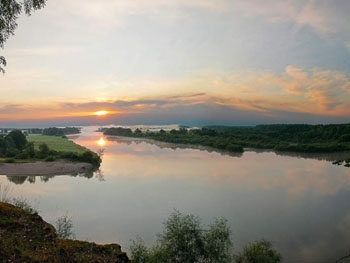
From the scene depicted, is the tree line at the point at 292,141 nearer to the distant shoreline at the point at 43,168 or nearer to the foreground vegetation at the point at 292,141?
the foreground vegetation at the point at 292,141

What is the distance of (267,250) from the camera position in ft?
51.4

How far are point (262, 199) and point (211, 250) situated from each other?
52.3 feet

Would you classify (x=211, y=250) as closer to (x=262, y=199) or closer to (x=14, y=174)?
(x=262, y=199)

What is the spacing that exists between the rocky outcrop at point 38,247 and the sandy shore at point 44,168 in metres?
39.2

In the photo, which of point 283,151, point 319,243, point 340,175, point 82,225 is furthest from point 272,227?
point 283,151

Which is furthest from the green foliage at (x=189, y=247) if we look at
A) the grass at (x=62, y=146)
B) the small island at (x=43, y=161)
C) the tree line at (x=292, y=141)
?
the tree line at (x=292, y=141)

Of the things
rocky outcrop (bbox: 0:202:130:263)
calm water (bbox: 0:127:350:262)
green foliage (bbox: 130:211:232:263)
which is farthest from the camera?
calm water (bbox: 0:127:350:262)

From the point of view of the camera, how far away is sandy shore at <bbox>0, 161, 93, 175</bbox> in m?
46.4

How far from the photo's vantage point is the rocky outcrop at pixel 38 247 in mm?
7332

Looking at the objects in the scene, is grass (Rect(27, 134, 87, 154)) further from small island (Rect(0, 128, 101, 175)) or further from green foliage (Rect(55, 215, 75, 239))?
green foliage (Rect(55, 215, 75, 239))

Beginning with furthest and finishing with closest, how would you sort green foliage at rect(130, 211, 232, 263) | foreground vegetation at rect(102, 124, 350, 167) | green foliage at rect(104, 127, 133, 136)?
green foliage at rect(104, 127, 133, 136)
foreground vegetation at rect(102, 124, 350, 167)
green foliage at rect(130, 211, 232, 263)

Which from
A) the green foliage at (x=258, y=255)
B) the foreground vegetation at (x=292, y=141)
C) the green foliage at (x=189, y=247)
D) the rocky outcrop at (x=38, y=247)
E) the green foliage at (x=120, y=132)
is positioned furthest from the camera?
the green foliage at (x=120, y=132)

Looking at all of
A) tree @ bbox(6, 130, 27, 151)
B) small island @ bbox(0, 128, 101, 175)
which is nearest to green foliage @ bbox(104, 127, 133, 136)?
tree @ bbox(6, 130, 27, 151)

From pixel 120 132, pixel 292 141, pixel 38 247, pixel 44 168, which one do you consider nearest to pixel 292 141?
pixel 292 141
